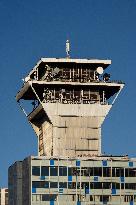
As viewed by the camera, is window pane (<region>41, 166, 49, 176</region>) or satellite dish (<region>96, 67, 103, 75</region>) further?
satellite dish (<region>96, 67, 103, 75</region>)

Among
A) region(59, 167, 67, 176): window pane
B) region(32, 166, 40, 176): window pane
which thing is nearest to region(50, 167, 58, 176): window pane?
region(59, 167, 67, 176): window pane

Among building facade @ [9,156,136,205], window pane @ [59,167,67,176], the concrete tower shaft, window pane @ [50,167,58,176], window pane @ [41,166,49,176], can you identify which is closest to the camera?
building facade @ [9,156,136,205]

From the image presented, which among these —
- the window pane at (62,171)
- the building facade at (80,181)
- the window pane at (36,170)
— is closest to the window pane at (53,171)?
the building facade at (80,181)

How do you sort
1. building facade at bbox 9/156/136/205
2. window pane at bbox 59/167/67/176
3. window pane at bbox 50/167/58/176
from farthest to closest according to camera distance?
1. window pane at bbox 59/167/67/176
2. window pane at bbox 50/167/58/176
3. building facade at bbox 9/156/136/205

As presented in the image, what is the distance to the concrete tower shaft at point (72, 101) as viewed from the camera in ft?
596

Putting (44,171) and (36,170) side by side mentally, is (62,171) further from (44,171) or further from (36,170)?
(36,170)

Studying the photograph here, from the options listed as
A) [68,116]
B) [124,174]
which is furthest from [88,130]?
[124,174]

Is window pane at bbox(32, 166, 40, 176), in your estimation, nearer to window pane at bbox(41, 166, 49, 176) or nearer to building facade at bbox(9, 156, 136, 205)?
building facade at bbox(9, 156, 136, 205)

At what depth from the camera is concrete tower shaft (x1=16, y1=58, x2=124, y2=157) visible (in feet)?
596

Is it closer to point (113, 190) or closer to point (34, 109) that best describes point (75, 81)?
point (34, 109)

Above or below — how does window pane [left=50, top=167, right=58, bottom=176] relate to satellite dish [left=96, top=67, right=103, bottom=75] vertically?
below

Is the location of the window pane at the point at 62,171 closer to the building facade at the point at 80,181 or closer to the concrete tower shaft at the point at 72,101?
the building facade at the point at 80,181

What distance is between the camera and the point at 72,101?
185625 millimetres

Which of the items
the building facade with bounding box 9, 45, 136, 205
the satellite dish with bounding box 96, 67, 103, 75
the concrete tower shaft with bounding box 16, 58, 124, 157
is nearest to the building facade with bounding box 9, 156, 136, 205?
the building facade with bounding box 9, 45, 136, 205
